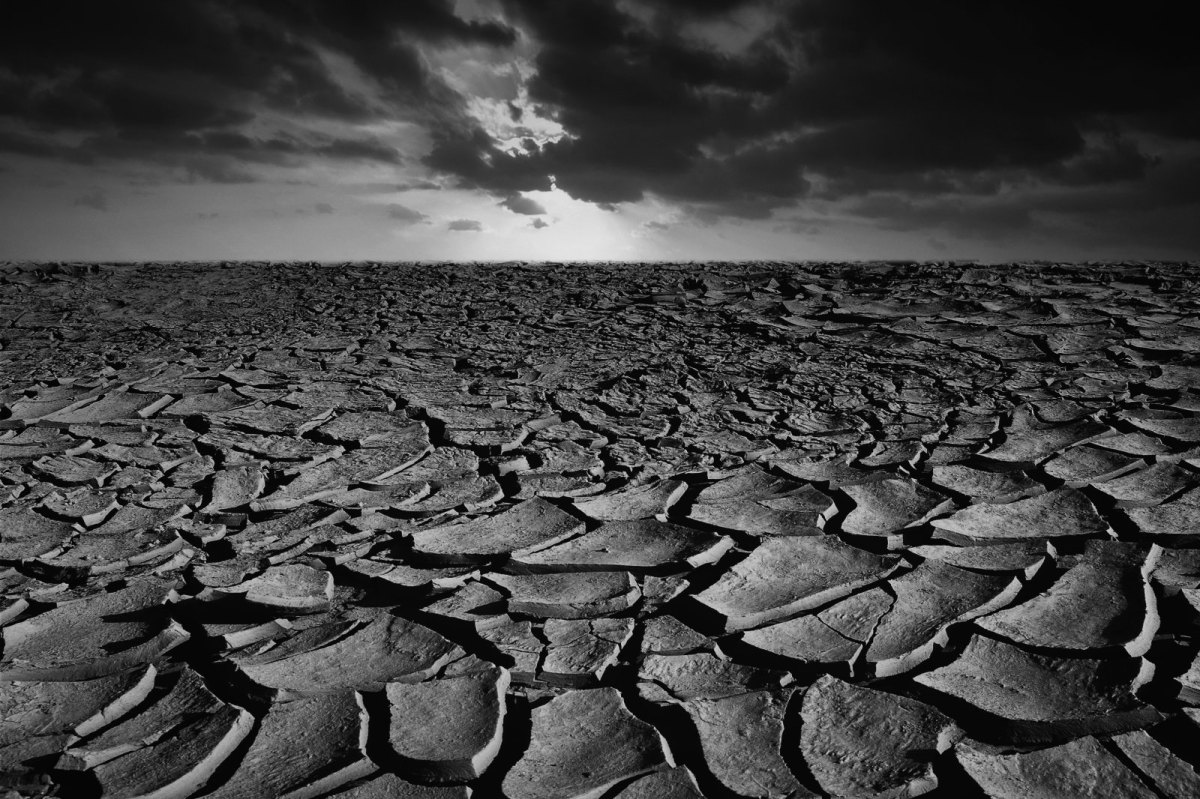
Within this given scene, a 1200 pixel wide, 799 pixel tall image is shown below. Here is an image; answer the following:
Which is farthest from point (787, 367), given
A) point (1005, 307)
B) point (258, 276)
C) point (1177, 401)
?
point (258, 276)

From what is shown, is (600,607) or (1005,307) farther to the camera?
(1005,307)

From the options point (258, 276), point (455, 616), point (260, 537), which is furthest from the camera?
point (258, 276)

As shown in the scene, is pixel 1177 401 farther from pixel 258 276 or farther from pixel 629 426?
pixel 258 276

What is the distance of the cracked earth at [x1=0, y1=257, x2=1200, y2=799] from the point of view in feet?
3.58

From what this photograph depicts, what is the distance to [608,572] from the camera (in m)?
1.58

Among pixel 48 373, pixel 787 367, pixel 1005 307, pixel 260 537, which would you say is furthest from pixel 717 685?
pixel 1005 307

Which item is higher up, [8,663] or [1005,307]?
[1005,307]

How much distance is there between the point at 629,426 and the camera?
99.3 inches

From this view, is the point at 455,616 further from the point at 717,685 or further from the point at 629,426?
the point at 629,426

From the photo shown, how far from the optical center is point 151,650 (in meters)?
1.35

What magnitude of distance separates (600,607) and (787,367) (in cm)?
192

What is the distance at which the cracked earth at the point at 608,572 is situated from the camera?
1.09 meters

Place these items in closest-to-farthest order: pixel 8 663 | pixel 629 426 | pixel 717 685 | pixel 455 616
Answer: pixel 717 685, pixel 8 663, pixel 455 616, pixel 629 426

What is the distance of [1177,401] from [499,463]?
2.06 m
